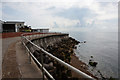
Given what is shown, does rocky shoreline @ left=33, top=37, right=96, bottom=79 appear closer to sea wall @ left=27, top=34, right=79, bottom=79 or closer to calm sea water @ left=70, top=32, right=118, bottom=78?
sea wall @ left=27, top=34, right=79, bottom=79

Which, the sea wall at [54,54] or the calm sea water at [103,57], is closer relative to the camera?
the sea wall at [54,54]

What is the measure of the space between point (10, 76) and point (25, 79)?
1.99 ft

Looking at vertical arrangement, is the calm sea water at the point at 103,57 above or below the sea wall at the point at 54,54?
below

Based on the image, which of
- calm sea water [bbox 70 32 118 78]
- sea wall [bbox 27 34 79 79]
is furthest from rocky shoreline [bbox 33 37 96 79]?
calm sea water [bbox 70 32 118 78]

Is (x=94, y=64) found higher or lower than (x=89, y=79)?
lower

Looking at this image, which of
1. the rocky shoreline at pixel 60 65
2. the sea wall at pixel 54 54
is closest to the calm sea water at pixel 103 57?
the rocky shoreline at pixel 60 65

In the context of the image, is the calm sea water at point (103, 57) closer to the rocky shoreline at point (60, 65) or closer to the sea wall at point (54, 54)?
the rocky shoreline at point (60, 65)

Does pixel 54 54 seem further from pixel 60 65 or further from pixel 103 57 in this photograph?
pixel 103 57

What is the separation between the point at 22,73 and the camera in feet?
10.9

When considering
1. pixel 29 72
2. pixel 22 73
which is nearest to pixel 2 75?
pixel 22 73

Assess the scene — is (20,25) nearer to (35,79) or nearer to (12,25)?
(12,25)

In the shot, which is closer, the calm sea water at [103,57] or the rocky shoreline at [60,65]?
the rocky shoreline at [60,65]

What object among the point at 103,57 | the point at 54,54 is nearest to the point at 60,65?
the point at 54,54

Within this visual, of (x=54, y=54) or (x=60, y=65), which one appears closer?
(x=60, y=65)
